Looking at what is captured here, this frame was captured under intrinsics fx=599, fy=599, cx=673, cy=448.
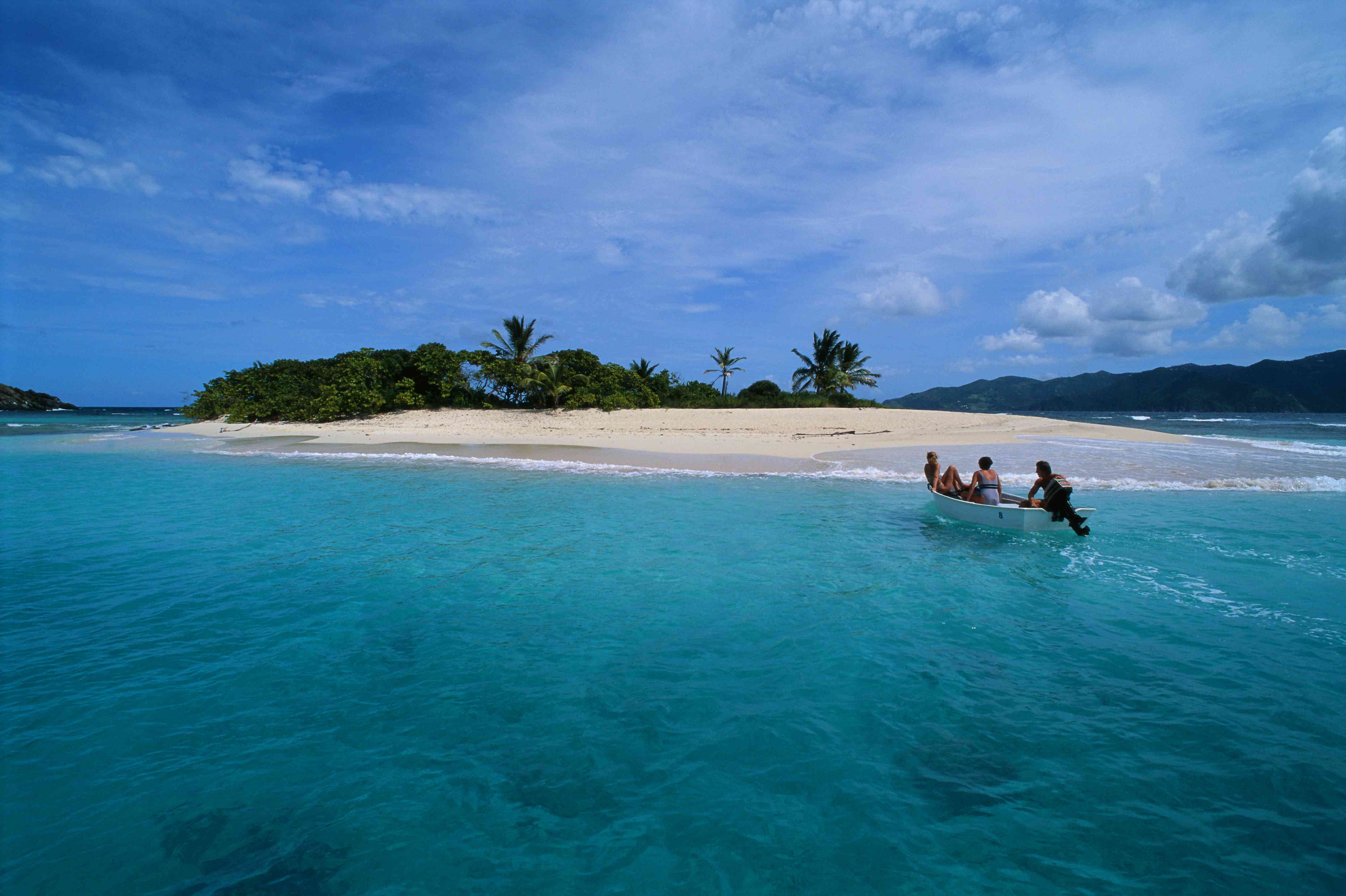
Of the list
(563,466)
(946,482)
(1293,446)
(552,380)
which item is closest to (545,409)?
(552,380)

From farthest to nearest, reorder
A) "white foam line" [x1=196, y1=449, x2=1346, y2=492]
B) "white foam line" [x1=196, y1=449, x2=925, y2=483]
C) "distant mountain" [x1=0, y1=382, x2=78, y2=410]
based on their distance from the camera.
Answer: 1. "distant mountain" [x1=0, y1=382, x2=78, y2=410]
2. "white foam line" [x1=196, y1=449, x2=925, y2=483]
3. "white foam line" [x1=196, y1=449, x2=1346, y2=492]

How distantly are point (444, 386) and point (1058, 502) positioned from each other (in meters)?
39.4

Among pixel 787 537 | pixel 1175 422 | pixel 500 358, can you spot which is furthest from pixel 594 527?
pixel 1175 422

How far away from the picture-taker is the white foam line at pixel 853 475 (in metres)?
16.8

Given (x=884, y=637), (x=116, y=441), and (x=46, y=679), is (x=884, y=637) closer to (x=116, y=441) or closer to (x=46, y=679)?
(x=46, y=679)

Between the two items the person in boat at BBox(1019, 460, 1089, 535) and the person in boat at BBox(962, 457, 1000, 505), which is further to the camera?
the person in boat at BBox(962, 457, 1000, 505)

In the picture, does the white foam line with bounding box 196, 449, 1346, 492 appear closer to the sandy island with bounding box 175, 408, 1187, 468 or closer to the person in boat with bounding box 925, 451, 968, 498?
the sandy island with bounding box 175, 408, 1187, 468

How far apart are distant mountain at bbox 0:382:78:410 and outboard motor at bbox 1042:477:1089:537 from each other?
143663mm

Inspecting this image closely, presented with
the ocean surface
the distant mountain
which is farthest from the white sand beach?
the distant mountain

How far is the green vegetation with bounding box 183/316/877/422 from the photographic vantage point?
4169cm

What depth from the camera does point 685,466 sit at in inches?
837

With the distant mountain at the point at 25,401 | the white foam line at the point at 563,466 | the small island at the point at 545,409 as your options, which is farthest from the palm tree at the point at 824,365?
the distant mountain at the point at 25,401

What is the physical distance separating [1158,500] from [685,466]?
13.2 metres

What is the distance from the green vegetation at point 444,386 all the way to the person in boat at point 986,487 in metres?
30.8
